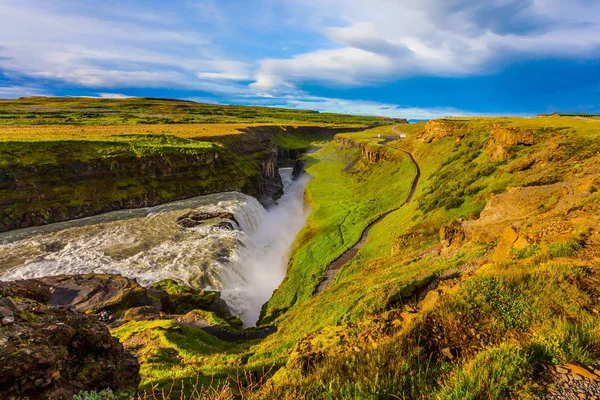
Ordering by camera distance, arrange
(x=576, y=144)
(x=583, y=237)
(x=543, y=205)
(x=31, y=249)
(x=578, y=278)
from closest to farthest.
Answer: (x=578, y=278) → (x=583, y=237) → (x=543, y=205) → (x=576, y=144) → (x=31, y=249)

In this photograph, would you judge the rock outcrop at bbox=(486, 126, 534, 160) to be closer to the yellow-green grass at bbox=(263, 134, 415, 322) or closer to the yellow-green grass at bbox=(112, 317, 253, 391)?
the yellow-green grass at bbox=(263, 134, 415, 322)

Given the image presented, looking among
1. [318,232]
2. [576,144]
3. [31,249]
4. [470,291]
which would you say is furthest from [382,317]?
[31,249]

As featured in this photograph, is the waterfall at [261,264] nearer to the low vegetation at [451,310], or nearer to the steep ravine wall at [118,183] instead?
the low vegetation at [451,310]

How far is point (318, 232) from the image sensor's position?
1631 inches

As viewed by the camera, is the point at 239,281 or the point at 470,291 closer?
the point at 470,291

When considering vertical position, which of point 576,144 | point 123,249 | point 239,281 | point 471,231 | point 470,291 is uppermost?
point 576,144

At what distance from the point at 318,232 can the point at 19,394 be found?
3756 centimetres

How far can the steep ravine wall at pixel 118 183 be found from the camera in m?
39.1

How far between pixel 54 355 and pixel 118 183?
50942mm

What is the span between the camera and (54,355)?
5324 mm

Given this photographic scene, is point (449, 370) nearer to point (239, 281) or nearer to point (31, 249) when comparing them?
point (239, 281)

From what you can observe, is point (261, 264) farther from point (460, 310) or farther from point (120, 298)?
point (460, 310)

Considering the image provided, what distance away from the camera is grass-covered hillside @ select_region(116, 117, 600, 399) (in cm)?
473

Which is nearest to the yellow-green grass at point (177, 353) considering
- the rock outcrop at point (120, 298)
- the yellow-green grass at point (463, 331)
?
the yellow-green grass at point (463, 331)
